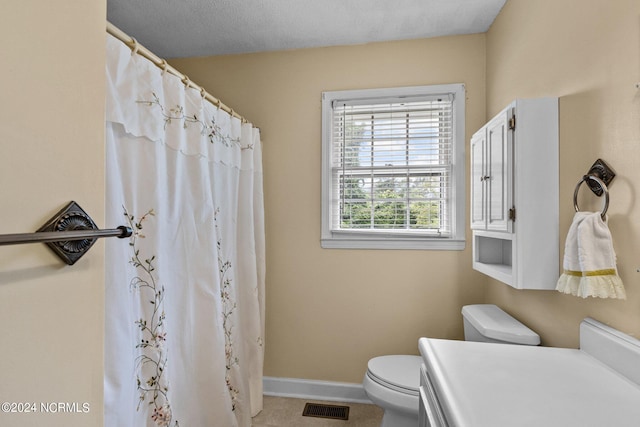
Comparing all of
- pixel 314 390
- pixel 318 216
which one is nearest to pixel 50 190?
pixel 318 216

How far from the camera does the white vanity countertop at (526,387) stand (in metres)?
0.75

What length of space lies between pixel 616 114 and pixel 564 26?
0.52 metres

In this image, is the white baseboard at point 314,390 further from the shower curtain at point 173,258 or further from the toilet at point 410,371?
the toilet at point 410,371

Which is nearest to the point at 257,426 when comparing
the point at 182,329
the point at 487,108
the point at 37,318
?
the point at 182,329

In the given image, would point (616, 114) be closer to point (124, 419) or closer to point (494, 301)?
point (494, 301)

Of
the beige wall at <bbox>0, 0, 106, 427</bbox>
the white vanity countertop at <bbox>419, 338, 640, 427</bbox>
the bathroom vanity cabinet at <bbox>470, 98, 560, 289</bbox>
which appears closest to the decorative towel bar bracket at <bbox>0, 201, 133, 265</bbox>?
the beige wall at <bbox>0, 0, 106, 427</bbox>

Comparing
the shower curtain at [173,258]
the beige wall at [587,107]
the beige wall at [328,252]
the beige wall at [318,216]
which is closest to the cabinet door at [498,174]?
the beige wall at [587,107]

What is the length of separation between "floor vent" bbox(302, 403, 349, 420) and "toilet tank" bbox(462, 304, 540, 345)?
0.91 m

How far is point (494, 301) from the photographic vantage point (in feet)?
6.64

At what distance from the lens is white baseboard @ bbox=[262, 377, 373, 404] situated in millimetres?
2277

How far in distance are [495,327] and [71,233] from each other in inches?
64.6

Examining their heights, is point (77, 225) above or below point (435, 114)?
below

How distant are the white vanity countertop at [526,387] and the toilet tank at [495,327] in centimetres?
31

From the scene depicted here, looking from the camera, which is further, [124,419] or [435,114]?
[435,114]
